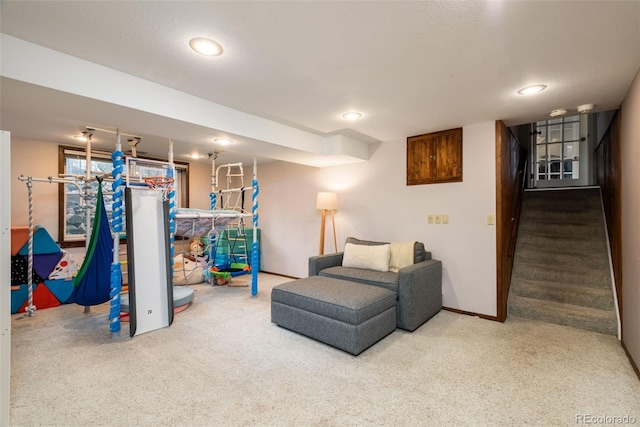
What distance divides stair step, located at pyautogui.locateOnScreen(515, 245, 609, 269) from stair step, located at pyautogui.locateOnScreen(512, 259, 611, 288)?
0.08m

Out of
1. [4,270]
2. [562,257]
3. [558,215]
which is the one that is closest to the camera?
[4,270]

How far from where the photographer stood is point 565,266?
3725 millimetres

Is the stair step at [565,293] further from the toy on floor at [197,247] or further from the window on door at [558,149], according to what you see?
the toy on floor at [197,247]

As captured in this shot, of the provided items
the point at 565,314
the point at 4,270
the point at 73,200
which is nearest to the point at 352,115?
the point at 4,270

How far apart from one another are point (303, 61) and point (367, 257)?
7.82ft

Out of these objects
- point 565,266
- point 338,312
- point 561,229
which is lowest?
point 338,312

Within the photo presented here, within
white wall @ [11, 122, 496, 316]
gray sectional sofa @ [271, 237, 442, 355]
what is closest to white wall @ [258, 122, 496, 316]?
white wall @ [11, 122, 496, 316]

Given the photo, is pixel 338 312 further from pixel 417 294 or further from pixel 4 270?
pixel 4 270

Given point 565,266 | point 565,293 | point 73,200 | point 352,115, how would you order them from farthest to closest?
point 73,200, point 565,266, point 565,293, point 352,115

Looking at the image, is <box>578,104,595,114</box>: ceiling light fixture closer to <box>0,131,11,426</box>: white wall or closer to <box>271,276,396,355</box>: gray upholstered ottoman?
<box>271,276,396,355</box>: gray upholstered ottoman

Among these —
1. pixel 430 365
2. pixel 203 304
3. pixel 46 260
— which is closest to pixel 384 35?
pixel 430 365

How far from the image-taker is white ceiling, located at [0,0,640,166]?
1526mm

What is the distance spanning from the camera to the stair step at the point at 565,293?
3.17 metres

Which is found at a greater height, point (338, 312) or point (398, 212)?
point (398, 212)
